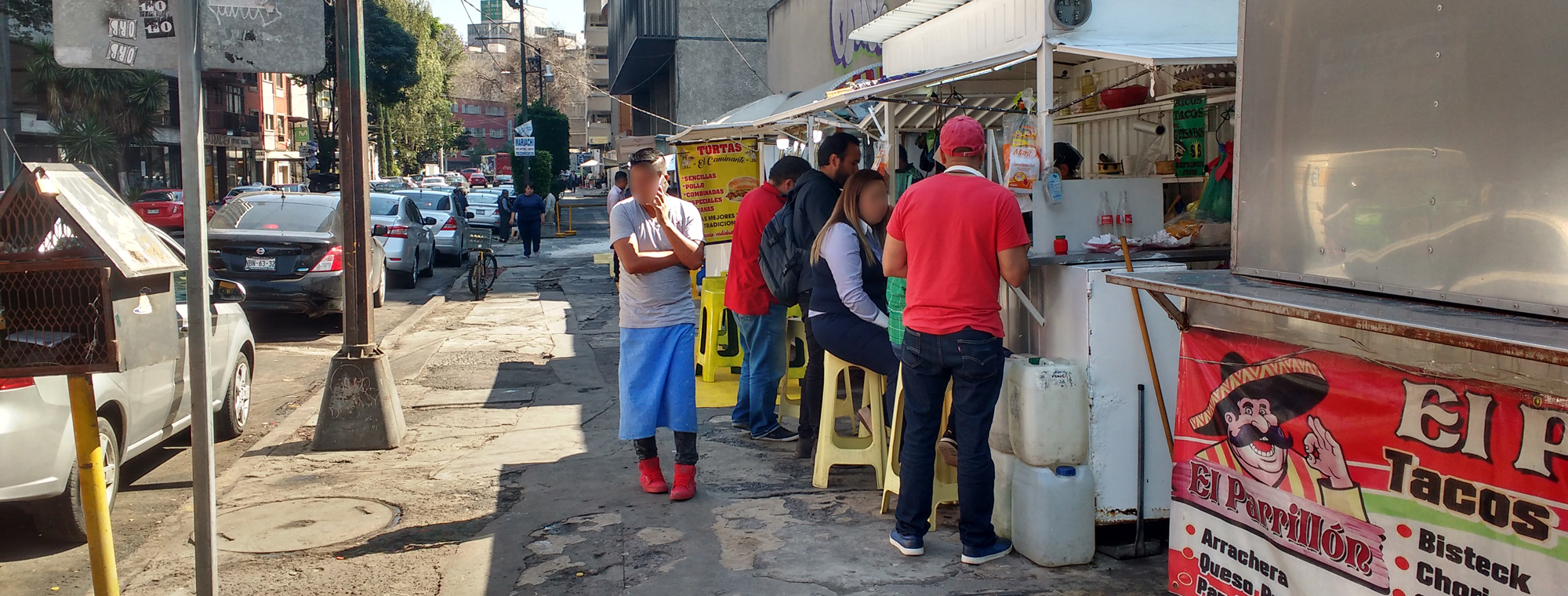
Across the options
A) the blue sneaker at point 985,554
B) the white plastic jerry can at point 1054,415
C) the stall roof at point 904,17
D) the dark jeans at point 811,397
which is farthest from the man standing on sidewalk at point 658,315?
the stall roof at point 904,17

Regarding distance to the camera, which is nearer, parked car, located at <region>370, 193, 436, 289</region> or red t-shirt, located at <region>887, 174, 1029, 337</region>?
red t-shirt, located at <region>887, 174, 1029, 337</region>

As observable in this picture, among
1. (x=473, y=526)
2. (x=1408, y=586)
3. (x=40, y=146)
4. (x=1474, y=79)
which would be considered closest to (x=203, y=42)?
(x=473, y=526)

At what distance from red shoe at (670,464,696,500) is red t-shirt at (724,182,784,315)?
1553 mm

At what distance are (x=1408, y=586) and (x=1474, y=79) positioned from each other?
52.5 inches

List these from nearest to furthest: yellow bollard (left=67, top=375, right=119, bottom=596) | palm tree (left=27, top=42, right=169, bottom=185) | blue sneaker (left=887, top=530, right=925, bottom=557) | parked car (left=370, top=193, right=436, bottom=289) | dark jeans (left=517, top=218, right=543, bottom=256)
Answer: yellow bollard (left=67, top=375, right=119, bottom=596)
blue sneaker (left=887, top=530, right=925, bottom=557)
parked car (left=370, top=193, right=436, bottom=289)
dark jeans (left=517, top=218, right=543, bottom=256)
palm tree (left=27, top=42, right=169, bottom=185)

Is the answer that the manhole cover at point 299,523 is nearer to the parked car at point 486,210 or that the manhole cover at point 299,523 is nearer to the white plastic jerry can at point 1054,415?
the white plastic jerry can at point 1054,415

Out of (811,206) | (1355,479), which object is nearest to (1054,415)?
(1355,479)

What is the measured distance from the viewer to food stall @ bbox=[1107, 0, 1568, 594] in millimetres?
2555

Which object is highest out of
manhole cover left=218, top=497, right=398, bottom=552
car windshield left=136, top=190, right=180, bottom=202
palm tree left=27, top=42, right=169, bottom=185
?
palm tree left=27, top=42, right=169, bottom=185

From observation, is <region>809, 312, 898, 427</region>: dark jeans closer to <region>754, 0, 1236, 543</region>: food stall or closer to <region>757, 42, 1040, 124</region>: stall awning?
<region>754, 0, 1236, 543</region>: food stall

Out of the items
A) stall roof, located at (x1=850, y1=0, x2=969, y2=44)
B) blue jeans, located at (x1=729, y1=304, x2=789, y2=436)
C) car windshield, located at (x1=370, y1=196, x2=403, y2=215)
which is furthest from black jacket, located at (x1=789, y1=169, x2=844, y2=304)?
car windshield, located at (x1=370, y1=196, x2=403, y2=215)

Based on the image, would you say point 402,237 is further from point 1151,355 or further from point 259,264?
point 1151,355

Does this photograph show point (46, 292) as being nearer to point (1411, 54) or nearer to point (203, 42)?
point (203, 42)

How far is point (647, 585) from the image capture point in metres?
4.55
